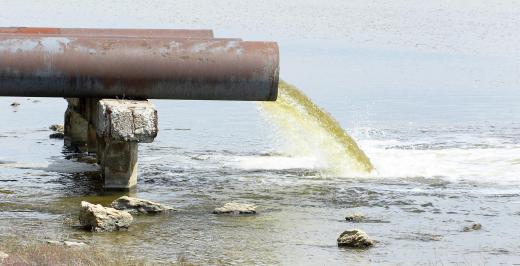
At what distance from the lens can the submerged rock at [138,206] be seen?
514 inches

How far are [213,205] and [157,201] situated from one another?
694 mm

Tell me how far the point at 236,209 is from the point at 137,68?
2.50 m

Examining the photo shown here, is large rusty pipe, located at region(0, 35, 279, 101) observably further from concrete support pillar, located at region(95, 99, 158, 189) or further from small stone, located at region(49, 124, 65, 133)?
small stone, located at region(49, 124, 65, 133)

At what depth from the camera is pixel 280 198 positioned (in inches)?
561

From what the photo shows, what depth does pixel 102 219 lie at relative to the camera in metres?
11.9

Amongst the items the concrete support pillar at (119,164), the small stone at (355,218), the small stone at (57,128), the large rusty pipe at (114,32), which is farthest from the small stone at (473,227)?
the small stone at (57,128)

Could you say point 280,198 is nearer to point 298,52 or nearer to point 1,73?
point 1,73

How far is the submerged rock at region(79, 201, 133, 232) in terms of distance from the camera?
11930 mm

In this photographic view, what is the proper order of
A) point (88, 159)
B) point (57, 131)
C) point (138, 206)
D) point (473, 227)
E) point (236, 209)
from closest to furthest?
point (473, 227) < point (138, 206) < point (236, 209) < point (88, 159) < point (57, 131)

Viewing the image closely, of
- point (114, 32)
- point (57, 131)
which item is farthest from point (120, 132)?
point (57, 131)

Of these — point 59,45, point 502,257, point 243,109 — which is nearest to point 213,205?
point 59,45

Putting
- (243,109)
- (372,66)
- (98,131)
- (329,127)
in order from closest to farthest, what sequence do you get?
(98,131) < (329,127) < (243,109) < (372,66)

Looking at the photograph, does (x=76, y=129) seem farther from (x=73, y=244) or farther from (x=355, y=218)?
(x=73, y=244)

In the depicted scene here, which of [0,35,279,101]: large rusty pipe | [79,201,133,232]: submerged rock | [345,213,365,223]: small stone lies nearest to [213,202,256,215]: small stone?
[345,213,365,223]: small stone
